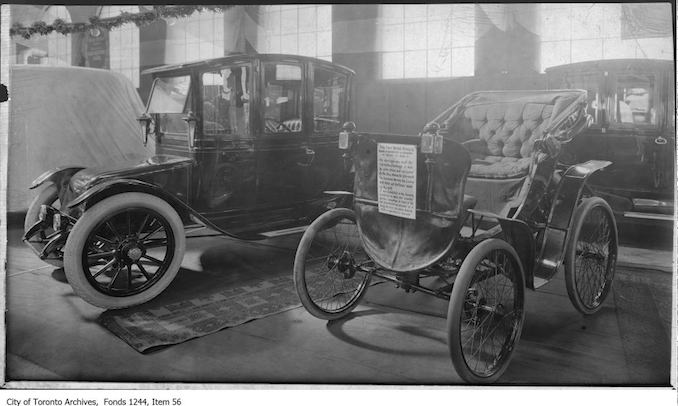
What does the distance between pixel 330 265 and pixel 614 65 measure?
55.7 inches

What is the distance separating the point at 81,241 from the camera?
2240 mm

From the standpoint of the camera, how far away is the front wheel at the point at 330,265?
221 centimetres

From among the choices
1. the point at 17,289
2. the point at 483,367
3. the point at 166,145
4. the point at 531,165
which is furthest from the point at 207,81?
the point at 483,367

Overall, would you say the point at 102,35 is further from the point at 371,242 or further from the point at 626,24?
the point at 626,24

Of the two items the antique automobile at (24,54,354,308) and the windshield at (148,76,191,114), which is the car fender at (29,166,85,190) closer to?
the antique automobile at (24,54,354,308)

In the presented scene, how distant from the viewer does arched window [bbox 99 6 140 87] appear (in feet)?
7.88

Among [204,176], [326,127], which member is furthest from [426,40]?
[204,176]

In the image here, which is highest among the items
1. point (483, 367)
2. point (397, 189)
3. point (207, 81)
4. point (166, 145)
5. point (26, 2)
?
point (26, 2)

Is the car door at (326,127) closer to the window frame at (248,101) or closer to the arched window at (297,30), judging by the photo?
the arched window at (297,30)

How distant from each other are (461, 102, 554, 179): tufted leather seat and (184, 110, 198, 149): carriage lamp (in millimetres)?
1199

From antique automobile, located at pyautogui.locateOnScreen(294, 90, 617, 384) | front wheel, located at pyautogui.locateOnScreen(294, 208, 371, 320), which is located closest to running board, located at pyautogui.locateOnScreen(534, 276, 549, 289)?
antique automobile, located at pyautogui.locateOnScreen(294, 90, 617, 384)

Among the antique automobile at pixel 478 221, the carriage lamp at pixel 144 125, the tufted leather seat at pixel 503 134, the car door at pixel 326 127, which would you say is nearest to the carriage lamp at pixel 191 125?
the carriage lamp at pixel 144 125

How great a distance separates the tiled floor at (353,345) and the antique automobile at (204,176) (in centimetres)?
18

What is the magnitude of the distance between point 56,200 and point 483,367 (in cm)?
200
